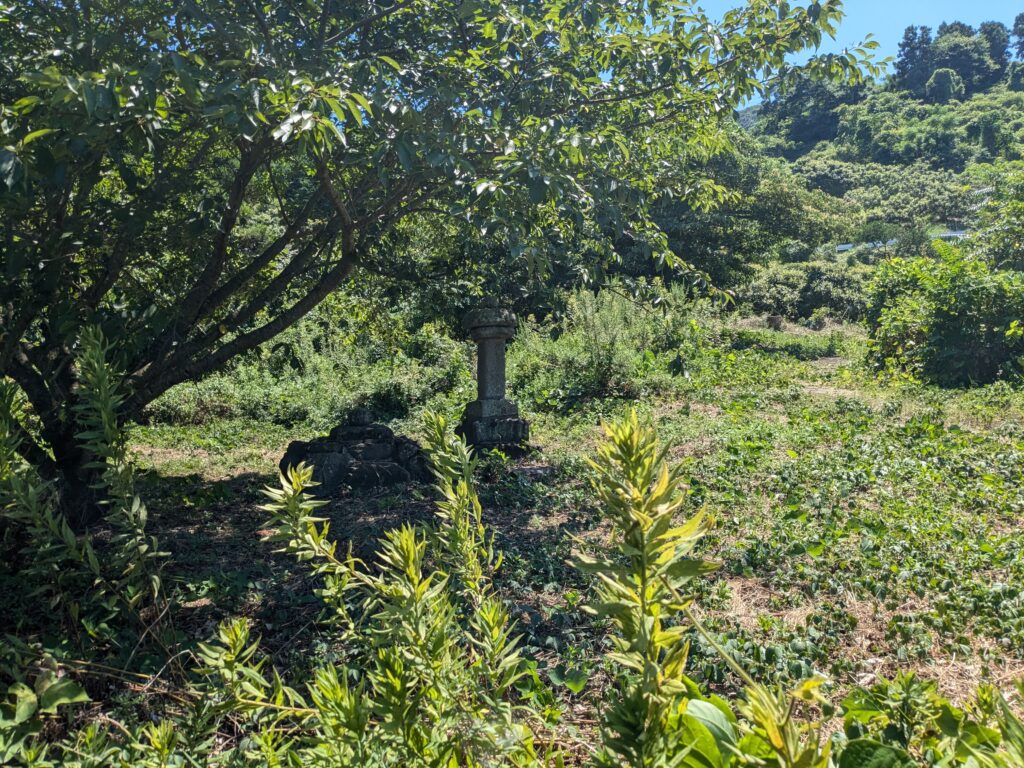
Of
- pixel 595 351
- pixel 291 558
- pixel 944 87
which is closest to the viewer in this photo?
pixel 291 558

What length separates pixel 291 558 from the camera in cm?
428

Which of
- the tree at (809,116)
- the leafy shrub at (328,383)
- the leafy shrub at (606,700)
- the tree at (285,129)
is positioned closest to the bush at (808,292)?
the leafy shrub at (328,383)

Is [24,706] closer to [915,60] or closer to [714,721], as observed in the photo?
[714,721]

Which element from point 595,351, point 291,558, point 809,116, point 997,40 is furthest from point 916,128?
point 291,558

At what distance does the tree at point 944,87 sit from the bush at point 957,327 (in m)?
75.2

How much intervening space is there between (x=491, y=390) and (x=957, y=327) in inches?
266

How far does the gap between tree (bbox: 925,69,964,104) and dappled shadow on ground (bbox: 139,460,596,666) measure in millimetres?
83415

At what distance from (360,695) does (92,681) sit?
2.03 m

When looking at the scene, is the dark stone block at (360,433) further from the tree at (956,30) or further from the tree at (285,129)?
the tree at (956,30)

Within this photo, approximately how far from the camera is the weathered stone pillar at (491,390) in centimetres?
731

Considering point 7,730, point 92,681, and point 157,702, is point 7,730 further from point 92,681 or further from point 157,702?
point 92,681

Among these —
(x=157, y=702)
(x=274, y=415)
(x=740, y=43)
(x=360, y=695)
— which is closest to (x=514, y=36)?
(x=740, y=43)

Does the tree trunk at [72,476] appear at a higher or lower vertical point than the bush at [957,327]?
lower

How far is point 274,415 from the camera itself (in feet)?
34.0
